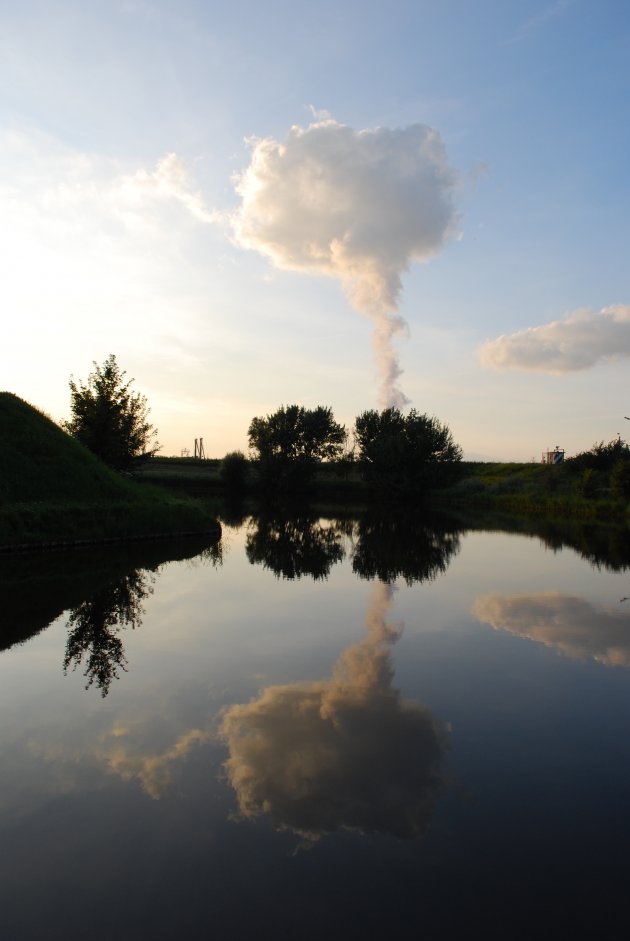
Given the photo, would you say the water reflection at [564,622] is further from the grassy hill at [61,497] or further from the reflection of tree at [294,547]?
the grassy hill at [61,497]

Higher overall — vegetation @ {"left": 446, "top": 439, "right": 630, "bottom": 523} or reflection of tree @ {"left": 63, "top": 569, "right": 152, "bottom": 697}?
vegetation @ {"left": 446, "top": 439, "right": 630, "bottom": 523}

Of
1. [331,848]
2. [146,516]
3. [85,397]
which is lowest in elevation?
[331,848]

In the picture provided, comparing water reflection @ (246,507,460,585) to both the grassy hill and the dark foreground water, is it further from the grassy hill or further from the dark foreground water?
the dark foreground water

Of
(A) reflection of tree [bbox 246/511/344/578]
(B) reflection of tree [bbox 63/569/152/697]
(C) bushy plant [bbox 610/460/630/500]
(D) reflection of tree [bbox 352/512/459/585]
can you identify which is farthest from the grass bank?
(B) reflection of tree [bbox 63/569/152/697]

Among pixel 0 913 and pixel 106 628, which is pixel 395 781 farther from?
pixel 106 628

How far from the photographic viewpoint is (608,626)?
535 inches

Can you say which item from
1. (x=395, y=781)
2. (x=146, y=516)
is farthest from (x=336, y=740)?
(x=146, y=516)

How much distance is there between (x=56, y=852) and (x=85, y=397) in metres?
37.7

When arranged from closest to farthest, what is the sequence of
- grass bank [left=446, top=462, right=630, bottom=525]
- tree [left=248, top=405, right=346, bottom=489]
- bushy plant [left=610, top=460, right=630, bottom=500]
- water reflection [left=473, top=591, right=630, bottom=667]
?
water reflection [left=473, top=591, right=630, bottom=667] < bushy plant [left=610, top=460, right=630, bottom=500] < grass bank [left=446, top=462, right=630, bottom=525] < tree [left=248, top=405, right=346, bottom=489]

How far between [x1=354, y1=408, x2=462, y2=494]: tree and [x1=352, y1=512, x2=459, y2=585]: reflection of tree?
3178 cm

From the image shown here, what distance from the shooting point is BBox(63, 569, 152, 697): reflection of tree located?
993cm

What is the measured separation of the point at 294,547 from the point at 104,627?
16.3 m

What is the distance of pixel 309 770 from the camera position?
21.2ft

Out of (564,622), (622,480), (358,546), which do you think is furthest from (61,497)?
(622,480)
